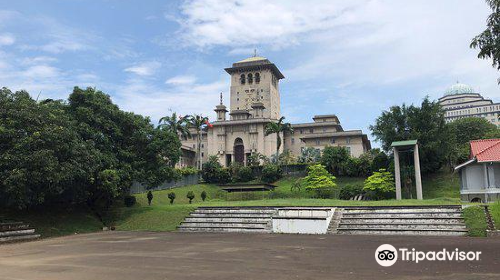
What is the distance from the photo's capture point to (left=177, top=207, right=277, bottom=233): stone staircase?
2466cm

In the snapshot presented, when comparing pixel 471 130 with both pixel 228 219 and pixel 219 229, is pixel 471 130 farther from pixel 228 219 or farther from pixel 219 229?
pixel 219 229

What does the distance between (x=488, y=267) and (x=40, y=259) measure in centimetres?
1442

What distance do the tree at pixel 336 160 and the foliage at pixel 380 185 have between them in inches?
494

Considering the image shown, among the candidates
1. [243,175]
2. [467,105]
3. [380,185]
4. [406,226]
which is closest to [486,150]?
[380,185]

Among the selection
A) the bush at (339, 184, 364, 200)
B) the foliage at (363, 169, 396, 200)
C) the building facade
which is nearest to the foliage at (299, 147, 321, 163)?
the building facade

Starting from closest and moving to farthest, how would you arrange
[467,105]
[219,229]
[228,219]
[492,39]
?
[492,39] < [219,229] < [228,219] < [467,105]

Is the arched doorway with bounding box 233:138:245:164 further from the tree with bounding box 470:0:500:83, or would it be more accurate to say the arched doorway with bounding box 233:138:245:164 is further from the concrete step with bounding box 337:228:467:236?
the tree with bounding box 470:0:500:83

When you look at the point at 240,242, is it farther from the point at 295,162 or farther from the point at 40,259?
the point at 295,162

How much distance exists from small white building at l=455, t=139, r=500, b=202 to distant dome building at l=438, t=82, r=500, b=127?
112 meters

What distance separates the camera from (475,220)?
67.2ft

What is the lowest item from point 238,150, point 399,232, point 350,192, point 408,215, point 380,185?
point 399,232

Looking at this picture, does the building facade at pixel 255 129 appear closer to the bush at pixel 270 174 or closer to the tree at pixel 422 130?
the bush at pixel 270 174

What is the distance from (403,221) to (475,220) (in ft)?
11.5

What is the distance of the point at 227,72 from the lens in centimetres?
9462
